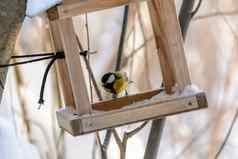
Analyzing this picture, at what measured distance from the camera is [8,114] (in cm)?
151

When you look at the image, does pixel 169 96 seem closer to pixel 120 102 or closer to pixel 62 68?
pixel 120 102

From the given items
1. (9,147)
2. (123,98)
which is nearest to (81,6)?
(123,98)

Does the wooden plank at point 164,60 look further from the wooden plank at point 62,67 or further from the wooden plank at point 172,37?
the wooden plank at point 62,67

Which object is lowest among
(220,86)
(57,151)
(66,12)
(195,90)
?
(57,151)

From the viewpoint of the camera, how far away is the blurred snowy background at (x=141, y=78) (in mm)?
1560

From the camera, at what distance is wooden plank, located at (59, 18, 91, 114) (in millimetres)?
759

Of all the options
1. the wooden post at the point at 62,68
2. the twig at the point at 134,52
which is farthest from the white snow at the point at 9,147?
the twig at the point at 134,52

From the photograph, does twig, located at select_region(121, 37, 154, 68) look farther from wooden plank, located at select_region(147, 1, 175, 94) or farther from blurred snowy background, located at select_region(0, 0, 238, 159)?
wooden plank, located at select_region(147, 1, 175, 94)

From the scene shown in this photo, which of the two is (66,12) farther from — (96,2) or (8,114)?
(8,114)

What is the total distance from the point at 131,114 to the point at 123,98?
127 millimetres

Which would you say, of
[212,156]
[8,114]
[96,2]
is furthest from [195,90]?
[212,156]

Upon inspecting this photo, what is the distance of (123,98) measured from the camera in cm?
87

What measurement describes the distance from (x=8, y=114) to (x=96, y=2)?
2.78 feet

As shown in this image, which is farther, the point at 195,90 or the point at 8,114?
the point at 8,114
